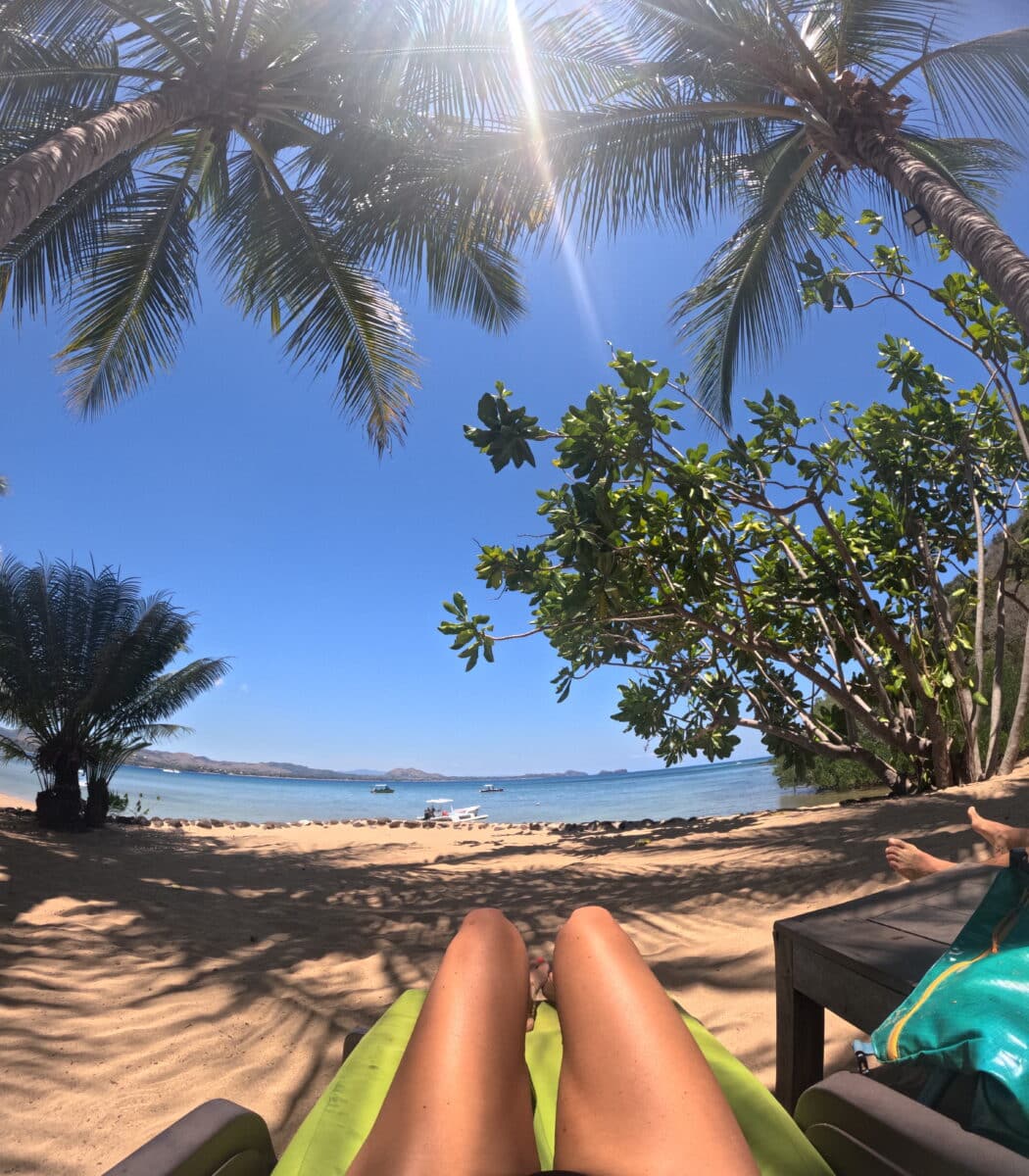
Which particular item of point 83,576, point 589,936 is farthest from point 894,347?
point 83,576

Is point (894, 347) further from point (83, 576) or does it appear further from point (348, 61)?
point (83, 576)

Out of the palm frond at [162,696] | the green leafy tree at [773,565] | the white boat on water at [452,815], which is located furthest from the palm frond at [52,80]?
the white boat on water at [452,815]

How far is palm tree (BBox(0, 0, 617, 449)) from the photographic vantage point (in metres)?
4.75

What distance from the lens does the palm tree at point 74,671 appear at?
8125mm

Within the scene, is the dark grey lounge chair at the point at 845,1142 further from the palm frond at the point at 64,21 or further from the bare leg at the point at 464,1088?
the palm frond at the point at 64,21

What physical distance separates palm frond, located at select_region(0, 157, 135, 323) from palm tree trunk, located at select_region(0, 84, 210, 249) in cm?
152

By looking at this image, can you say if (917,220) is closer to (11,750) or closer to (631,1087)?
(631,1087)

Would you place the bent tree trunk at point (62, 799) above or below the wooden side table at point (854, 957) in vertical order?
below

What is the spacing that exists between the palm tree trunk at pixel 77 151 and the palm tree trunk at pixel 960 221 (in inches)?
189

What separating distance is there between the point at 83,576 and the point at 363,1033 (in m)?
9.33

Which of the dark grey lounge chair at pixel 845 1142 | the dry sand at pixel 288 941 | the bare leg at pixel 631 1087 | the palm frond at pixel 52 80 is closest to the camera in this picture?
the dark grey lounge chair at pixel 845 1142

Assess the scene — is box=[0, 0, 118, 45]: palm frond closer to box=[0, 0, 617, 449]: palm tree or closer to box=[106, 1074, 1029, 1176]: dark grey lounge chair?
box=[0, 0, 617, 449]: palm tree

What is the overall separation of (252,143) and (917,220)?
206 inches

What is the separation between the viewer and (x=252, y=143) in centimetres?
561
